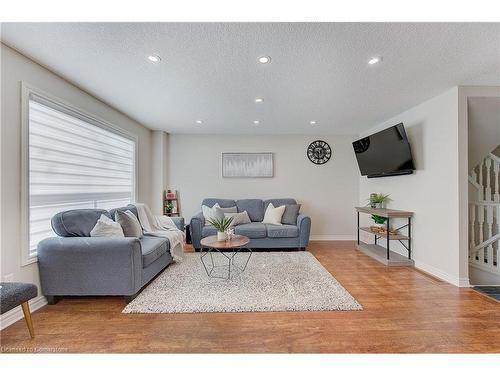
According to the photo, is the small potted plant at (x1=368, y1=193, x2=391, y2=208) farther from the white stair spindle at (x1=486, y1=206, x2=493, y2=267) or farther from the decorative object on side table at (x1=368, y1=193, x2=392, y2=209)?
the white stair spindle at (x1=486, y1=206, x2=493, y2=267)

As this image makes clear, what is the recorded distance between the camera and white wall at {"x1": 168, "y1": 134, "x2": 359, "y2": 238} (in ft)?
16.3

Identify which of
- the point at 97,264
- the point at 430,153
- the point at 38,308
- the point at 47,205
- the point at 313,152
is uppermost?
the point at 313,152

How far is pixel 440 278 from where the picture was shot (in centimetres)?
279

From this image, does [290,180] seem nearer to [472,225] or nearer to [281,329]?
[472,225]

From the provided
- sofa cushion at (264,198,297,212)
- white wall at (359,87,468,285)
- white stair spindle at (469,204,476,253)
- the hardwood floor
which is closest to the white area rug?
the hardwood floor

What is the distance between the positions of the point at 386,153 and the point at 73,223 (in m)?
4.41

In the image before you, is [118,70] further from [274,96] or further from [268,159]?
[268,159]

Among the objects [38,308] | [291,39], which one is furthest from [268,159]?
[38,308]

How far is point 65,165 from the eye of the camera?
2531mm

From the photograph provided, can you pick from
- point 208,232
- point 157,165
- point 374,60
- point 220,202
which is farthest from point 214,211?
point 374,60

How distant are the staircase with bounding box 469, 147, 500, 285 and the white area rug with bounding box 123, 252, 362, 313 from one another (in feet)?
7.50

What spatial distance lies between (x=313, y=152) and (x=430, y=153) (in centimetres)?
225

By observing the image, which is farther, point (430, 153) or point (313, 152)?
point (313, 152)
